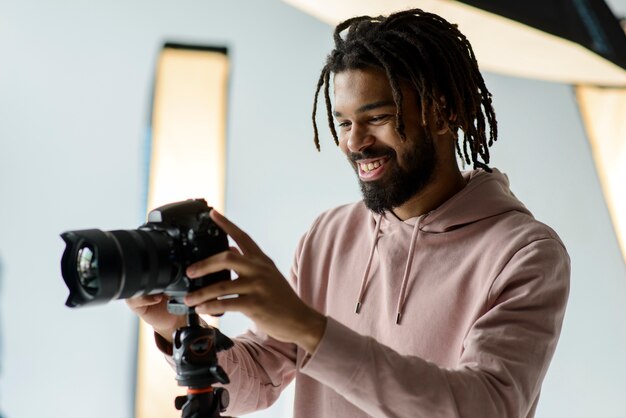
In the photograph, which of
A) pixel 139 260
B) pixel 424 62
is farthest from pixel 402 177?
pixel 139 260

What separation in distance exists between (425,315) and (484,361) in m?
0.16

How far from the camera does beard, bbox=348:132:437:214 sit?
39.0 inches

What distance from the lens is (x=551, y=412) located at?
1722mm

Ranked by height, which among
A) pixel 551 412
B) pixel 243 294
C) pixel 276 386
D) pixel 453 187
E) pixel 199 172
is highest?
pixel 199 172

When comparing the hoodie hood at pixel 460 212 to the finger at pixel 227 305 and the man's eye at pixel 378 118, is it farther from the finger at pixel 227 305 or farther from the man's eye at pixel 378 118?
the finger at pixel 227 305

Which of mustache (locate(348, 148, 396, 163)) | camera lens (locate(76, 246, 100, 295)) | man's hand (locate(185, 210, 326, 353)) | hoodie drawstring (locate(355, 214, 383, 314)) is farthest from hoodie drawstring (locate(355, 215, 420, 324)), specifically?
camera lens (locate(76, 246, 100, 295))

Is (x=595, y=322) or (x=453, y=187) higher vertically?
(x=453, y=187)

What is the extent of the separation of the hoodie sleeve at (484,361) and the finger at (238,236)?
11 centimetres

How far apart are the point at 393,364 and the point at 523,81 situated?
1.23m

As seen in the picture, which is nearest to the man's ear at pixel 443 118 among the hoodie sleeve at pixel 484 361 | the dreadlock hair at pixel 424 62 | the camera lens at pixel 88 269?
the dreadlock hair at pixel 424 62

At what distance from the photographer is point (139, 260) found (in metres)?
0.73

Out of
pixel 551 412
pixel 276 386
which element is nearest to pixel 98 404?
pixel 276 386

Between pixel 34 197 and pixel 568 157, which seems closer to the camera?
pixel 34 197

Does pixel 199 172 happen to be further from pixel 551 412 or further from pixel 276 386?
pixel 551 412
